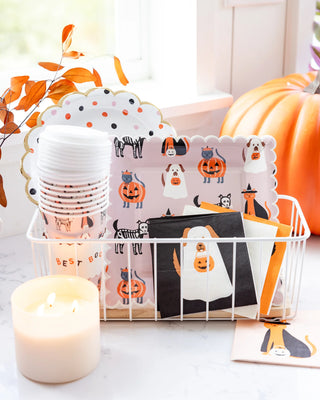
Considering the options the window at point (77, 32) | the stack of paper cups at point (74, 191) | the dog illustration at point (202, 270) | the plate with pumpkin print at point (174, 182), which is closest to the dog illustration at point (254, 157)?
the plate with pumpkin print at point (174, 182)

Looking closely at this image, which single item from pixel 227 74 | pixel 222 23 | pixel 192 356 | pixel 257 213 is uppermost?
pixel 222 23

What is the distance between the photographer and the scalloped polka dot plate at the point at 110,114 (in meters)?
0.86

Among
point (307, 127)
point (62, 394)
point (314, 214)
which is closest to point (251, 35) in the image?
point (307, 127)

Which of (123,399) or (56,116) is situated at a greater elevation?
(56,116)

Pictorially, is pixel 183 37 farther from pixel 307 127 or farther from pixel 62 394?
pixel 62 394

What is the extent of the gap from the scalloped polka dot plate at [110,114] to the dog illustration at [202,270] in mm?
183

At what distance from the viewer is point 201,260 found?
2.56ft

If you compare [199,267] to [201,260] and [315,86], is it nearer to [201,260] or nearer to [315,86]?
[201,260]

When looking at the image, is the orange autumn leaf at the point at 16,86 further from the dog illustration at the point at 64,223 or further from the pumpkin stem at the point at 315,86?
the pumpkin stem at the point at 315,86

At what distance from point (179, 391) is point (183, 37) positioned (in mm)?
761

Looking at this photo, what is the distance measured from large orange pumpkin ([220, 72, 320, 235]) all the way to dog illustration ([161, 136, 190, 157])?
27 cm

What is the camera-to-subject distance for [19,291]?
698mm

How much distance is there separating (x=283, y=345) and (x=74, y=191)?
0.33 metres

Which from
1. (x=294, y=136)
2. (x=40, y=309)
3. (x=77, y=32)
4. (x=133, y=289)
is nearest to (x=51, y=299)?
(x=40, y=309)
